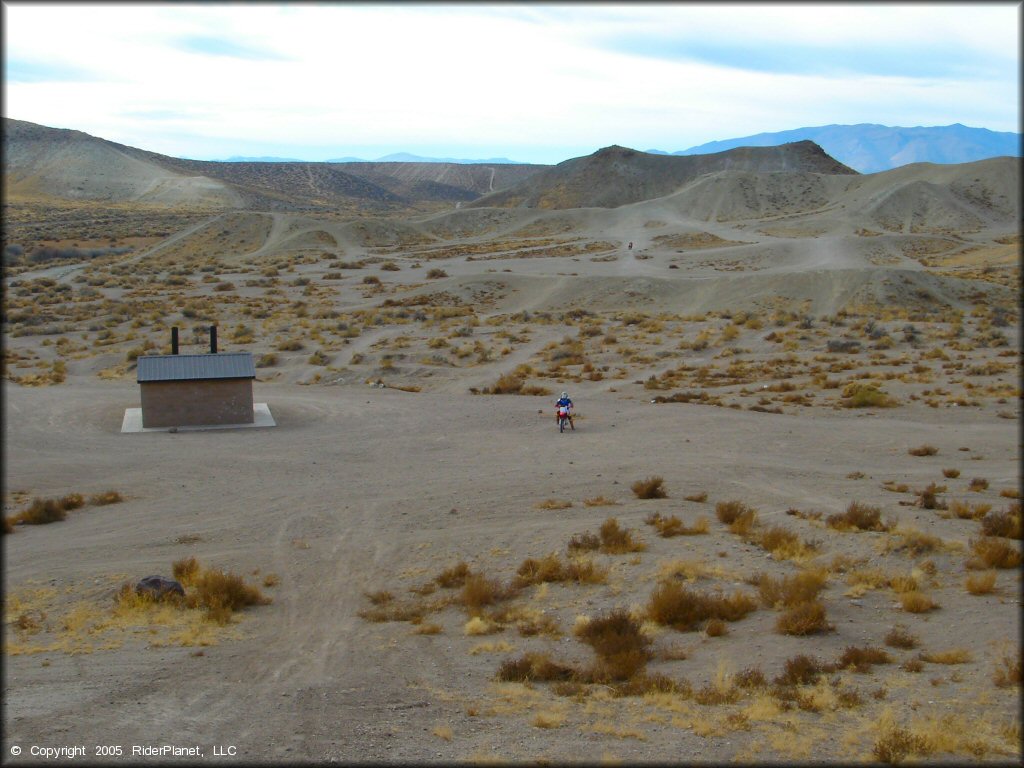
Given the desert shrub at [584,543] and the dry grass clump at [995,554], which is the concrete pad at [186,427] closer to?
the desert shrub at [584,543]

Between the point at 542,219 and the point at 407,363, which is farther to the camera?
the point at 542,219

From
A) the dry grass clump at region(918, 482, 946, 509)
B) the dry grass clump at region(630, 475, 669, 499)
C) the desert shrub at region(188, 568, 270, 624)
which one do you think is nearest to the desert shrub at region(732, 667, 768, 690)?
the desert shrub at region(188, 568, 270, 624)

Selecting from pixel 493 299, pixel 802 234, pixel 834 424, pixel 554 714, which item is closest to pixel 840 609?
pixel 554 714

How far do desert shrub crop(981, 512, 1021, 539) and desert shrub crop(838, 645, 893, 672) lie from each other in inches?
254

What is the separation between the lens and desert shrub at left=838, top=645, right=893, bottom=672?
449 inches

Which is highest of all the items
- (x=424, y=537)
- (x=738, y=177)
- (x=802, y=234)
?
(x=738, y=177)

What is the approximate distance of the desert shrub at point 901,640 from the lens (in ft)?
39.7

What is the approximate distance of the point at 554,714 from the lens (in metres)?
10.1

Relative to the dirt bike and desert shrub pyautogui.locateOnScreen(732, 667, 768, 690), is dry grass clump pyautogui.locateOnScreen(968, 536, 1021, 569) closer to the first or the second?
desert shrub pyautogui.locateOnScreen(732, 667, 768, 690)

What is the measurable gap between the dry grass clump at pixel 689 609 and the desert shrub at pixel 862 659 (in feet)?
7.07

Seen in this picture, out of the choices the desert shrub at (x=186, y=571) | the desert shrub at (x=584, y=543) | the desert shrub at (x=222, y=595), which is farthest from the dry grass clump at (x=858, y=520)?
the desert shrub at (x=186, y=571)

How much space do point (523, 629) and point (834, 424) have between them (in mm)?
17997

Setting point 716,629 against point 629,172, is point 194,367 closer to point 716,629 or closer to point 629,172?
point 716,629

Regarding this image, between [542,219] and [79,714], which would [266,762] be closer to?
[79,714]
